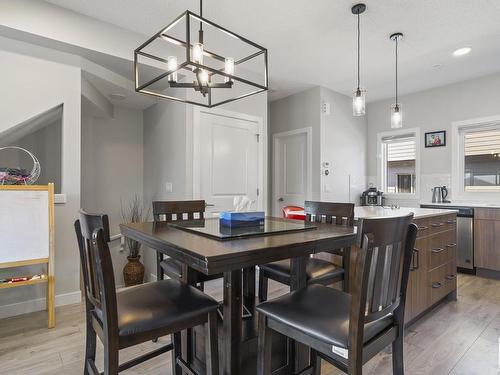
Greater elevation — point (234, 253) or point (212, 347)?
point (234, 253)

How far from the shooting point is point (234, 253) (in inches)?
38.2

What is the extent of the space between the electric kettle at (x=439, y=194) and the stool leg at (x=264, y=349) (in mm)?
4242

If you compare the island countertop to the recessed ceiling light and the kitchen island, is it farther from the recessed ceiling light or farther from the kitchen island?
the recessed ceiling light

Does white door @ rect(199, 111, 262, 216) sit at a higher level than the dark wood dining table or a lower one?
higher

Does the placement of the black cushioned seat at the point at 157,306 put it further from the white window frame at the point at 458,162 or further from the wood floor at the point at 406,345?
the white window frame at the point at 458,162

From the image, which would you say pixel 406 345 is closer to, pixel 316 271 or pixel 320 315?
pixel 316 271

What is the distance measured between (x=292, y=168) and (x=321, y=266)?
3.07 metres

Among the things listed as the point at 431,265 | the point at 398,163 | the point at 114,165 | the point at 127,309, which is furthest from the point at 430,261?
the point at 114,165

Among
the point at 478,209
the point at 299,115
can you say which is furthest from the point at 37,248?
the point at 478,209

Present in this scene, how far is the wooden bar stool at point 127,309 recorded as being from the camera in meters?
1.05

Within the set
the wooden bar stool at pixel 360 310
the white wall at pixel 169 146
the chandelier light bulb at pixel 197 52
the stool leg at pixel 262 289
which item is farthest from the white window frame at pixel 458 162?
the chandelier light bulb at pixel 197 52

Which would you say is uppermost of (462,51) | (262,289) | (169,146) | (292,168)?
(462,51)

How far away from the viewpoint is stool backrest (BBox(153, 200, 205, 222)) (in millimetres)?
2174

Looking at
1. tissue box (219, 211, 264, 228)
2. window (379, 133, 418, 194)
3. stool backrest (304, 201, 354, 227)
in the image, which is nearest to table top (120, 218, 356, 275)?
tissue box (219, 211, 264, 228)
